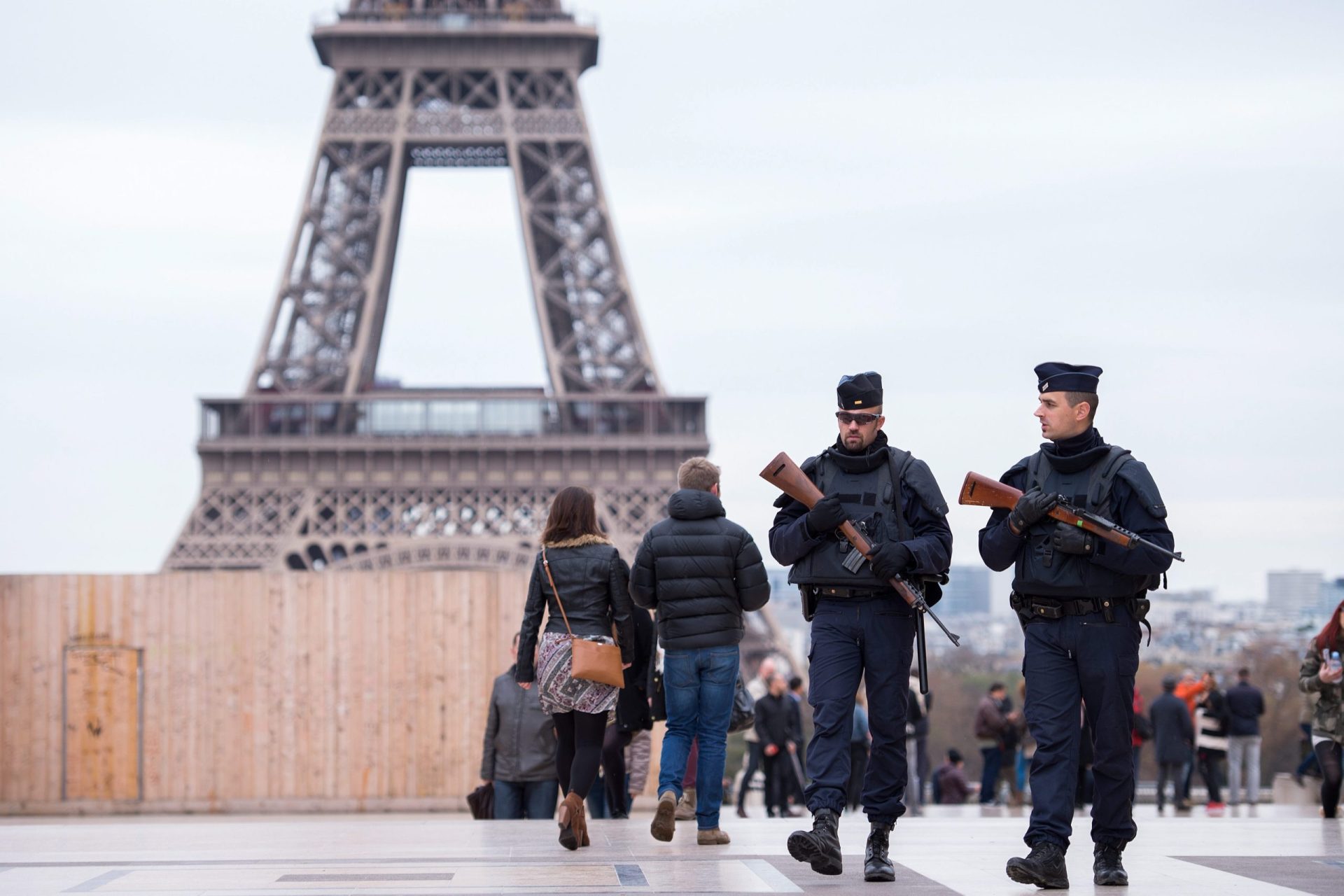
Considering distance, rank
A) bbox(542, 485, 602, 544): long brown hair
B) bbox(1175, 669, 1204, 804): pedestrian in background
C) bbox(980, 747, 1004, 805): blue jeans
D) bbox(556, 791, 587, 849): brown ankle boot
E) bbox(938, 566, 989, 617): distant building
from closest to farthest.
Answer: bbox(556, 791, 587, 849): brown ankle boot, bbox(542, 485, 602, 544): long brown hair, bbox(1175, 669, 1204, 804): pedestrian in background, bbox(980, 747, 1004, 805): blue jeans, bbox(938, 566, 989, 617): distant building

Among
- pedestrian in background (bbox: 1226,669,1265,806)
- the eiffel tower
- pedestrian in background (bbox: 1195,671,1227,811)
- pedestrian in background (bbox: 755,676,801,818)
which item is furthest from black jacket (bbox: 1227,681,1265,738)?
the eiffel tower

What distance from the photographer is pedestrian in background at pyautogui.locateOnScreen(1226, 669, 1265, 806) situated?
16.9m

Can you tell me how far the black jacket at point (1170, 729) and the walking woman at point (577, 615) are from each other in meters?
9.55

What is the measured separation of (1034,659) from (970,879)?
2.94ft

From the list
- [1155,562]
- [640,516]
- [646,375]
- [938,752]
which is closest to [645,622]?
[1155,562]

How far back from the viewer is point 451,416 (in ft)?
130

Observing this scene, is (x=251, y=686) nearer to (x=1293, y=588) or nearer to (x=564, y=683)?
(x=564, y=683)

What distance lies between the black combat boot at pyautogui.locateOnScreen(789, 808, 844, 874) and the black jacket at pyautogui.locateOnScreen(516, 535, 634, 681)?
1956mm

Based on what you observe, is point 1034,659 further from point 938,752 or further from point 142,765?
point 938,752

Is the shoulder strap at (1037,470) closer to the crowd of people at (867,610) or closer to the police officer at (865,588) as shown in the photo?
the crowd of people at (867,610)

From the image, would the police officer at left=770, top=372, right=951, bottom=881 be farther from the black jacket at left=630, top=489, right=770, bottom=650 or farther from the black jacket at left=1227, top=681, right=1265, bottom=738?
the black jacket at left=1227, top=681, right=1265, bottom=738

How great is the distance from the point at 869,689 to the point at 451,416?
33123 millimetres

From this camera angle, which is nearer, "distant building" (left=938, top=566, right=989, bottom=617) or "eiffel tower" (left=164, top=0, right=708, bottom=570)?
"eiffel tower" (left=164, top=0, right=708, bottom=570)

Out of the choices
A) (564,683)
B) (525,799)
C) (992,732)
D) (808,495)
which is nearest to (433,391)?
(992,732)
